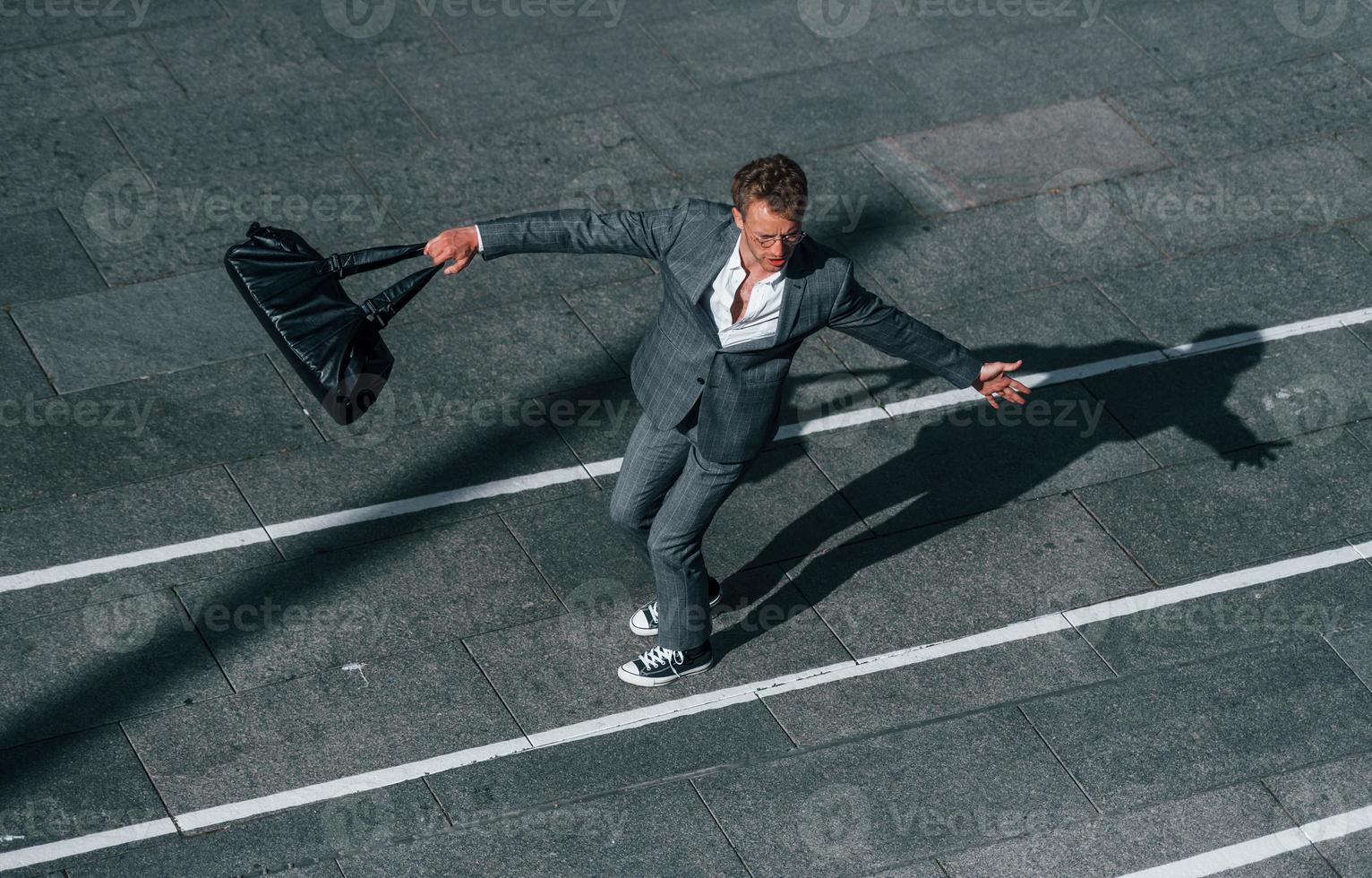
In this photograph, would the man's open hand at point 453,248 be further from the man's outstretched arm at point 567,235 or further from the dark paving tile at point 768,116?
the dark paving tile at point 768,116

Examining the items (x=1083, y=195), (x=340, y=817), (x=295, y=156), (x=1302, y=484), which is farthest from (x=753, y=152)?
(x=340, y=817)

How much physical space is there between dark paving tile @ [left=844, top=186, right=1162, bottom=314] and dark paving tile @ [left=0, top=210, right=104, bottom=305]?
14.3 feet

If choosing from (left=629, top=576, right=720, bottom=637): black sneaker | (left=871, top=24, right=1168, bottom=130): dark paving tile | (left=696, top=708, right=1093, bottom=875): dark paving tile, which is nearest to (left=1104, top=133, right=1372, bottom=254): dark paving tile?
(left=871, top=24, right=1168, bottom=130): dark paving tile

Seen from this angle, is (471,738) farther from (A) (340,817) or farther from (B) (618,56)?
(B) (618,56)

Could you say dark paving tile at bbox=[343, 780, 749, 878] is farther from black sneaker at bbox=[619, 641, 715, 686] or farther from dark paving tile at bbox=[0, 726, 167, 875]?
dark paving tile at bbox=[0, 726, 167, 875]

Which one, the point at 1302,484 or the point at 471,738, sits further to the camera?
the point at 1302,484

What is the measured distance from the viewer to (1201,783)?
679cm

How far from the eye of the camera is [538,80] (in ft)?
35.1

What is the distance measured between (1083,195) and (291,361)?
5.70 meters

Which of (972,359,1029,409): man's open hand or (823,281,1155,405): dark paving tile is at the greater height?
(972,359,1029,409): man's open hand

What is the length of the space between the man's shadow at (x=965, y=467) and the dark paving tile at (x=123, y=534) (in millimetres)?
2378

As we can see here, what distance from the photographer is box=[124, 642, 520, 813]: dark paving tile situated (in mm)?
6469

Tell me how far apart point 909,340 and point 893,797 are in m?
1.91

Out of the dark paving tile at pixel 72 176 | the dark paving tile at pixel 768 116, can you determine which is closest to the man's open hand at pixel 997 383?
the dark paving tile at pixel 768 116
